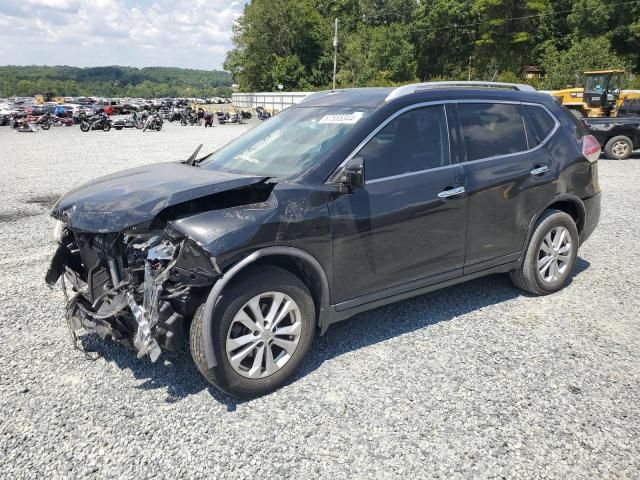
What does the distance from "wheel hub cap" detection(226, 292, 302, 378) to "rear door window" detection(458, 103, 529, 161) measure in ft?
6.24

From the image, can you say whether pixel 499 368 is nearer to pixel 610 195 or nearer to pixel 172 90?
pixel 610 195

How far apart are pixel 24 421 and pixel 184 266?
4.13 ft

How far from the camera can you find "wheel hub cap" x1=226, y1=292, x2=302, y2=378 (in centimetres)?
293

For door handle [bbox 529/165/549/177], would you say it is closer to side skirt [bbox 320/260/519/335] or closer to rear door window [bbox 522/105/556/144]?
rear door window [bbox 522/105/556/144]

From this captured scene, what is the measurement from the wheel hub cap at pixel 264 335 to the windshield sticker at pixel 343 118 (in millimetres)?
1347

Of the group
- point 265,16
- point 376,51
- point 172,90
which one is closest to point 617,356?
point 376,51

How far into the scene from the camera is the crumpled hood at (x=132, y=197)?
289cm

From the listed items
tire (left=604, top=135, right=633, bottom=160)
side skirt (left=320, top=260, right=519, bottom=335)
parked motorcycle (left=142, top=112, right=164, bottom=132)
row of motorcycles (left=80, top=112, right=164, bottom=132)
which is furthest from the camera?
parked motorcycle (left=142, top=112, right=164, bottom=132)

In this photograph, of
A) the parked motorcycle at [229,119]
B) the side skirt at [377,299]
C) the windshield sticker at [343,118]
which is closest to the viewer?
the side skirt at [377,299]

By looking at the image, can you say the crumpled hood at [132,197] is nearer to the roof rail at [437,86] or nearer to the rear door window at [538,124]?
the roof rail at [437,86]

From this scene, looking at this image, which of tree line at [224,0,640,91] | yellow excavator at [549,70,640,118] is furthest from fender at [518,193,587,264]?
tree line at [224,0,640,91]

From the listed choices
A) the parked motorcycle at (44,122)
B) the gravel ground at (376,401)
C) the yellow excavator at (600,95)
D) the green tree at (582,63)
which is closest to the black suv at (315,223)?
the gravel ground at (376,401)

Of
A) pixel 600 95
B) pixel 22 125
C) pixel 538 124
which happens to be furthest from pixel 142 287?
pixel 22 125

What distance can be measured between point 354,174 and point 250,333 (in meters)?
1.16
